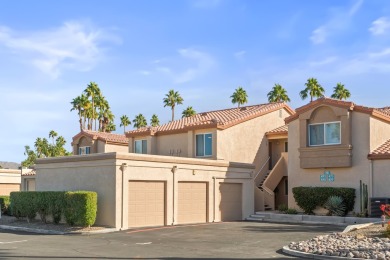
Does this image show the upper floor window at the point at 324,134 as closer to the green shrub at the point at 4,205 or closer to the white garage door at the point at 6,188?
the green shrub at the point at 4,205

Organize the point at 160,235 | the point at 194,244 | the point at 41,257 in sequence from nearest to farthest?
the point at 41,257, the point at 194,244, the point at 160,235

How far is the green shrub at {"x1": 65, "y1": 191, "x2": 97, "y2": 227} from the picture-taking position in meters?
24.7

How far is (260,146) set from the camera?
3700cm

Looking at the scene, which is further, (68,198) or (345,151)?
(345,151)

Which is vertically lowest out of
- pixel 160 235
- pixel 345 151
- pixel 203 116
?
pixel 160 235

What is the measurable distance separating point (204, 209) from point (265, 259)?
14.7 m

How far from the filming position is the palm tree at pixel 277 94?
6262 centimetres

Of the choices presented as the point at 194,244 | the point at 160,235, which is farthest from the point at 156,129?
the point at 194,244

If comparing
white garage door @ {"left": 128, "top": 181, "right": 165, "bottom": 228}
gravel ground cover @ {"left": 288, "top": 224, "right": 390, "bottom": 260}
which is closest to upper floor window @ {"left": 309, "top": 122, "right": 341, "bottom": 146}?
white garage door @ {"left": 128, "top": 181, "right": 165, "bottom": 228}

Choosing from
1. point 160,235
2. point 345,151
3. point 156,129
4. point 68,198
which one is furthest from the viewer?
point 156,129

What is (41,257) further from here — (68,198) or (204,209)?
(204,209)

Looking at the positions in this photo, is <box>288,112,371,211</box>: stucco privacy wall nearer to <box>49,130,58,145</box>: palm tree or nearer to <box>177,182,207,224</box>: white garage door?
<box>177,182,207,224</box>: white garage door

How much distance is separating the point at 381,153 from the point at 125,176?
43.3 ft

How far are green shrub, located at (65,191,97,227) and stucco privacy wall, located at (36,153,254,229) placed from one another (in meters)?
0.86
